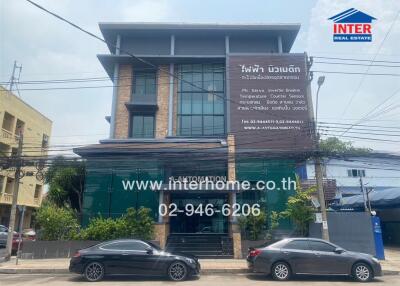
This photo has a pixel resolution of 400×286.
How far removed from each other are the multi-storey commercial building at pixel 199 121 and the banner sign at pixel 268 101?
0.08 metres

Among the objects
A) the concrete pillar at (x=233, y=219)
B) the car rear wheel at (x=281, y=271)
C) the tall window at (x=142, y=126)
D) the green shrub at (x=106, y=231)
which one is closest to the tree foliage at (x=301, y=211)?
the concrete pillar at (x=233, y=219)

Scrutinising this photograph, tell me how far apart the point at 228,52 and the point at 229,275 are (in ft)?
74.2

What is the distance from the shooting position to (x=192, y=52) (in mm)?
32562

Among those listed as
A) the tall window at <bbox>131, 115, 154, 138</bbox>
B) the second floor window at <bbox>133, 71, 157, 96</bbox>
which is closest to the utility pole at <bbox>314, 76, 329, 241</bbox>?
the tall window at <bbox>131, 115, 154, 138</bbox>

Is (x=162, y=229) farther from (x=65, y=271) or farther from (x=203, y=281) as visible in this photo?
(x=203, y=281)

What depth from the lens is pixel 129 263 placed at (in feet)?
39.0

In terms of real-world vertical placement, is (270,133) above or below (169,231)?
above

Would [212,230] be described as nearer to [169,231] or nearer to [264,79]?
[169,231]

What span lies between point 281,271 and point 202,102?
20971 mm

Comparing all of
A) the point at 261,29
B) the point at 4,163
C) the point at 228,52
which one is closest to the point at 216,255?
the point at 4,163

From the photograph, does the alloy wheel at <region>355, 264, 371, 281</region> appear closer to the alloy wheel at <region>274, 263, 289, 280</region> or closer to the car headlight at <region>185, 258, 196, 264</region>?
the alloy wheel at <region>274, 263, 289, 280</region>

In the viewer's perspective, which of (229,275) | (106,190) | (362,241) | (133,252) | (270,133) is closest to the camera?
(133,252)

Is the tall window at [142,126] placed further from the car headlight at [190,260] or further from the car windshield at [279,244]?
the car windshield at [279,244]

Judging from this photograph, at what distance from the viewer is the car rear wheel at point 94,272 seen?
1170 cm
